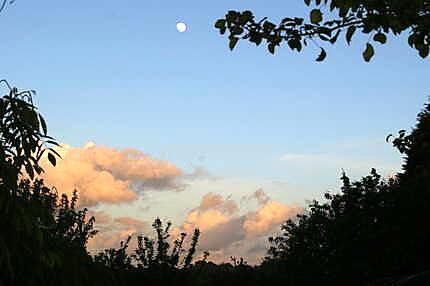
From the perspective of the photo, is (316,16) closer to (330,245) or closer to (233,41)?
(233,41)

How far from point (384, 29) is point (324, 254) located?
15.8m

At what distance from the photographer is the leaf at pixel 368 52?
21.4 ft

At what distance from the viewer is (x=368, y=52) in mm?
6531

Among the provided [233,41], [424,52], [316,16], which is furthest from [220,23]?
[424,52]

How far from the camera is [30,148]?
345 inches

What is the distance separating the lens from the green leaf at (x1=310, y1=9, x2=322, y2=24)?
700 centimetres

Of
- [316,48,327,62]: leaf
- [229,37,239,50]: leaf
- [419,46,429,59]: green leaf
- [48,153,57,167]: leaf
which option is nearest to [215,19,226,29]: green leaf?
[229,37,239,50]: leaf

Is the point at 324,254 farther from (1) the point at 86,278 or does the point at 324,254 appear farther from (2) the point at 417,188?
(1) the point at 86,278

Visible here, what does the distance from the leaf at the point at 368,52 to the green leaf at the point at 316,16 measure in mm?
699

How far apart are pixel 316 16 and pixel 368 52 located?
2.51ft

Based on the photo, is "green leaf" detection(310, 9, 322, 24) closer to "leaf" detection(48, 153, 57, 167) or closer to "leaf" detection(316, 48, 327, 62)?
"leaf" detection(316, 48, 327, 62)

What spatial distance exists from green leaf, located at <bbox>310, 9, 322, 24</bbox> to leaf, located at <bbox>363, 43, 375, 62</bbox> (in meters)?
0.70

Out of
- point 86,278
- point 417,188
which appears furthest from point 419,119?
point 86,278

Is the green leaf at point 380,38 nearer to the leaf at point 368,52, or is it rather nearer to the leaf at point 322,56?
the leaf at point 368,52
